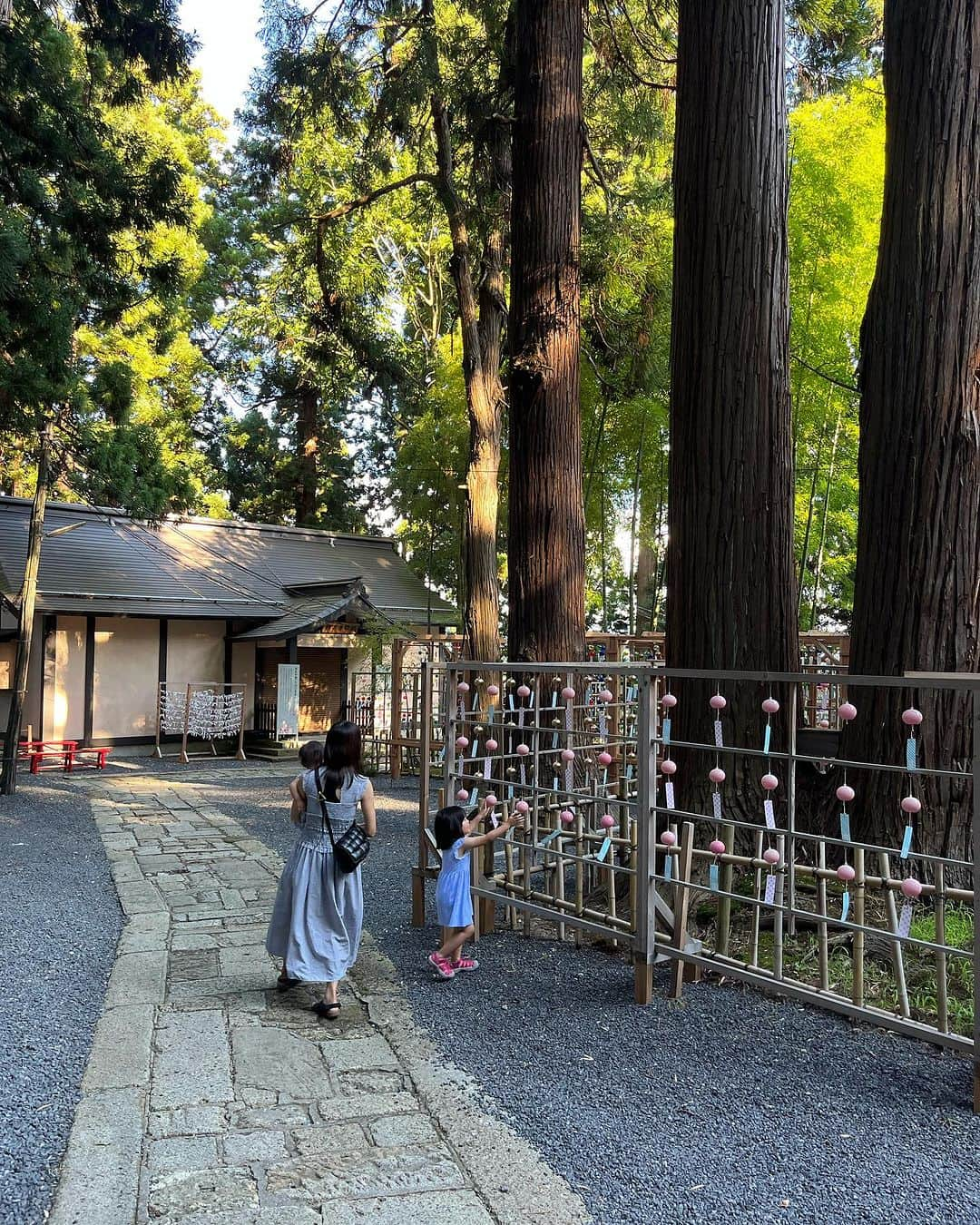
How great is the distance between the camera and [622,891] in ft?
17.0

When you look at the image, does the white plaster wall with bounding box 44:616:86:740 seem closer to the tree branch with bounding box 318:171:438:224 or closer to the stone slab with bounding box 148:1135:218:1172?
the tree branch with bounding box 318:171:438:224

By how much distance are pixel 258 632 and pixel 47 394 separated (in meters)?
7.29

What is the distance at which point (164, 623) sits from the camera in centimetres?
1530

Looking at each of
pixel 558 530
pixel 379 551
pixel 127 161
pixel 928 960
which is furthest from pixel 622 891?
pixel 379 551

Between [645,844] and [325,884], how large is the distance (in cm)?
147

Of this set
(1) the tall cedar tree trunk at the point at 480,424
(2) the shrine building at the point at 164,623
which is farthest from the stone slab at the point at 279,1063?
(2) the shrine building at the point at 164,623

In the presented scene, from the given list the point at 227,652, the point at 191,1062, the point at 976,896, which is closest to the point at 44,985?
the point at 191,1062

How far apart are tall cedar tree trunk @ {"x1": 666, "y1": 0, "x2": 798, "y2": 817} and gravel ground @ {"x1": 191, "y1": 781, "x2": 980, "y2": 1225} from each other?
4.60ft

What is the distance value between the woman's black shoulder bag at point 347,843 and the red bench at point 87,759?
9989 mm

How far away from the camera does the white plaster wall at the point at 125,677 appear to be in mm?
14594

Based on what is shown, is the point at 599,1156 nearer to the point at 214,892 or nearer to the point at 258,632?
the point at 214,892

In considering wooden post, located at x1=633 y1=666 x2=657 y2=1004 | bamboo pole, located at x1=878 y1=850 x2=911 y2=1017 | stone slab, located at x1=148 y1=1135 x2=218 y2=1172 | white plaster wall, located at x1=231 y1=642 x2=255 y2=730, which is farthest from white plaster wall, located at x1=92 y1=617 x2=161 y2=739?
bamboo pole, located at x1=878 y1=850 x2=911 y2=1017

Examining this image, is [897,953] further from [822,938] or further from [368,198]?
[368,198]

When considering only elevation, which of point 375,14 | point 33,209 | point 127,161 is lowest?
point 33,209
